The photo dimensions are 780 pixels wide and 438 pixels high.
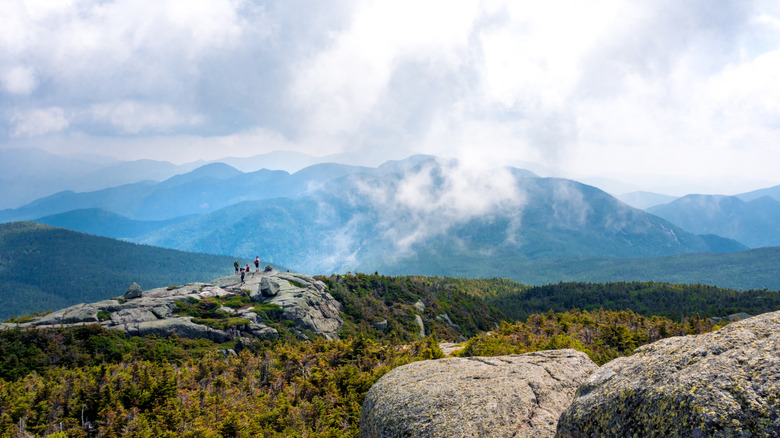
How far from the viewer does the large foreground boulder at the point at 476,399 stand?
10.4 m

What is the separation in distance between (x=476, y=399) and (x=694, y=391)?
239 inches

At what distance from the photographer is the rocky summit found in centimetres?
6009

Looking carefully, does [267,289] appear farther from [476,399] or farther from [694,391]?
[694,391]

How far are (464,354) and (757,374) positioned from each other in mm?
20535

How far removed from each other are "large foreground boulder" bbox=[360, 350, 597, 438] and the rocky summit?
180ft

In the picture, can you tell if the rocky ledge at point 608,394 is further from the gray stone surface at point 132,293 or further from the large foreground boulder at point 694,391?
the gray stone surface at point 132,293

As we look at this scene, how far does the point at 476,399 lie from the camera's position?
36.7 ft

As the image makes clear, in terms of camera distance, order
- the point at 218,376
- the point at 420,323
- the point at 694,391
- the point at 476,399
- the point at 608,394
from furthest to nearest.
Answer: the point at 420,323 < the point at 218,376 < the point at 476,399 < the point at 608,394 < the point at 694,391

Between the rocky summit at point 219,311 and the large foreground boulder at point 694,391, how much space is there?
6168 cm

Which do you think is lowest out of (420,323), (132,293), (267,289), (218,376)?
(420,323)

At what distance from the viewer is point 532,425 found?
10.4 meters

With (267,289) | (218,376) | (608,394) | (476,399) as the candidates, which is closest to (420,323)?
(267,289)

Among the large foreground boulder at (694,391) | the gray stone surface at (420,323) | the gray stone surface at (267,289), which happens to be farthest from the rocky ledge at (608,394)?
the gray stone surface at (420,323)

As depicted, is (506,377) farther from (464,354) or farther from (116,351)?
(116,351)
